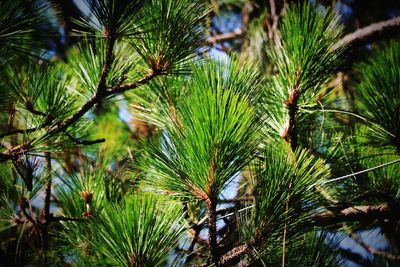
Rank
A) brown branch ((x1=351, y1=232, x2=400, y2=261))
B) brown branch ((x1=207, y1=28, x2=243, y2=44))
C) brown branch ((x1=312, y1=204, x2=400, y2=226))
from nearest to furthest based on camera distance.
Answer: brown branch ((x1=312, y1=204, x2=400, y2=226)) < brown branch ((x1=351, y1=232, x2=400, y2=261)) < brown branch ((x1=207, y1=28, x2=243, y2=44))

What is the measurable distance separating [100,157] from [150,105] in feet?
0.74

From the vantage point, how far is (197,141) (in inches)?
21.1

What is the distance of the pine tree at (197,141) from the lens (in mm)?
557

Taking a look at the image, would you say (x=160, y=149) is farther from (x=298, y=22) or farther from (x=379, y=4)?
(x=379, y=4)

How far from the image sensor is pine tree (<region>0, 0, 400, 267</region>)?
56 cm

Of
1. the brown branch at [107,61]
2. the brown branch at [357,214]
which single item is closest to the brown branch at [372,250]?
the brown branch at [357,214]

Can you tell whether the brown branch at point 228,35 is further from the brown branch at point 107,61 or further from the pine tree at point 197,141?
the brown branch at point 107,61

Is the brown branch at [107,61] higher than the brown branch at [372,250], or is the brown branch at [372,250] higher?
the brown branch at [107,61]

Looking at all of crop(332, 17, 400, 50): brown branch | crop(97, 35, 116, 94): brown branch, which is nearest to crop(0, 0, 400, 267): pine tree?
crop(97, 35, 116, 94): brown branch

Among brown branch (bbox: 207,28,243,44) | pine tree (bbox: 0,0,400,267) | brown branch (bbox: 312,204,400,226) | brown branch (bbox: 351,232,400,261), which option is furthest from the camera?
brown branch (bbox: 207,28,243,44)

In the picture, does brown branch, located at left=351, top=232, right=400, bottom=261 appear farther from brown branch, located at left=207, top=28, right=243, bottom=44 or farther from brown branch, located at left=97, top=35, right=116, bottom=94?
brown branch, located at left=207, top=28, right=243, bottom=44

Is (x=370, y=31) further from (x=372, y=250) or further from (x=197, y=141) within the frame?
(x=197, y=141)

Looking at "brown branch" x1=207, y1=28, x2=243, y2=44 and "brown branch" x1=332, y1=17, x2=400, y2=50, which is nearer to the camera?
"brown branch" x1=332, y1=17, x2=400, y2=50

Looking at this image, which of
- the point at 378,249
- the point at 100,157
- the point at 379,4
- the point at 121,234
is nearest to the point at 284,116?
the point at 121,234
